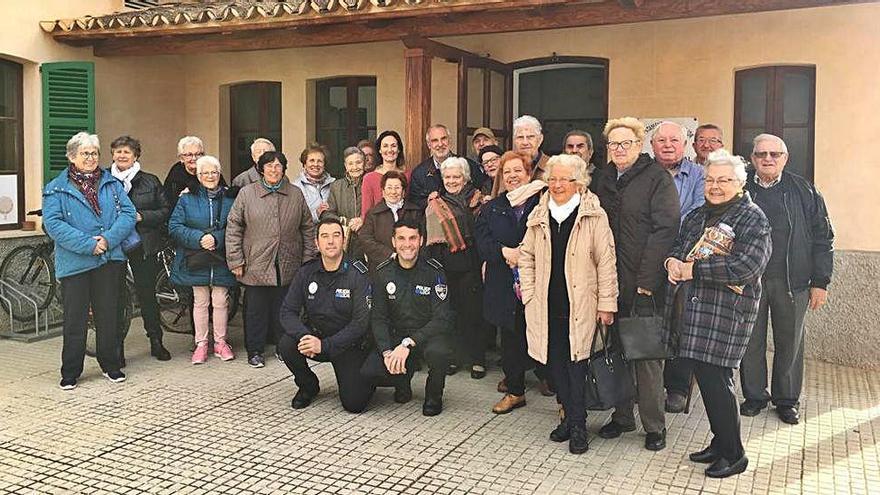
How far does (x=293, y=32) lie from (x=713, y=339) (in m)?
5.06

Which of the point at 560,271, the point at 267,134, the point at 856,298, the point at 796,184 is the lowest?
the point at 856,298

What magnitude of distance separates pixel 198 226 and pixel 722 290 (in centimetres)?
415

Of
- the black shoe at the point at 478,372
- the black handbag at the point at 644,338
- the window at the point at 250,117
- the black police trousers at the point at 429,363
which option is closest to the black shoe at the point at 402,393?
the black police trousers at the point at 429,363

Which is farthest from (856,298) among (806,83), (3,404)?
(3,404)

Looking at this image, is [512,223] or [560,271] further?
[512,223]

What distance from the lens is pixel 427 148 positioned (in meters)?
6.95

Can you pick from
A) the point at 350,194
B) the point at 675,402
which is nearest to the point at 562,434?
the point at 675,402

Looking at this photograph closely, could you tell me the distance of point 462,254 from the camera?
592 cm

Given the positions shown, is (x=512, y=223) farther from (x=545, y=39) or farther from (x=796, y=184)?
(x=545, y=39)

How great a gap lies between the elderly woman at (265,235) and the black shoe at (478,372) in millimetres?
1612

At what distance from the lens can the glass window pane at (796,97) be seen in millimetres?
7094

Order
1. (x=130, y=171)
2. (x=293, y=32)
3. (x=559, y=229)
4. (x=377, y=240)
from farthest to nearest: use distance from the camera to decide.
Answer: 1. (x=293, y=32)
2. (x=130, y=171)
3. (x=377, y=240)
4. (x=559, y=229)

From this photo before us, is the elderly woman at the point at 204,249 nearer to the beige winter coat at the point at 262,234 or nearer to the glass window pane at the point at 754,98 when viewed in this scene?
the beige winter coat at the point at 262,234

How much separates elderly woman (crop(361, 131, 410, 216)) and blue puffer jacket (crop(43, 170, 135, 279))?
5.66 feet
